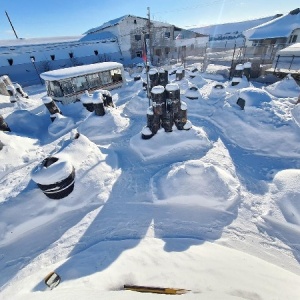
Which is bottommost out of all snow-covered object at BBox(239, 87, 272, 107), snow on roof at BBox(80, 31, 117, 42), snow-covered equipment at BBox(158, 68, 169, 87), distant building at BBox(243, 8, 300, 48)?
snow-covered object at BBox(239, 87, 272, 107)

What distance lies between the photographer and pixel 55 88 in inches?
586

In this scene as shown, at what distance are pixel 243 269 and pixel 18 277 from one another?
4.98m

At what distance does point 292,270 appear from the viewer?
4.15m

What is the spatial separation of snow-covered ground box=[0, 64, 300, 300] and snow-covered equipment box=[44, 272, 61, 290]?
0.09 meters

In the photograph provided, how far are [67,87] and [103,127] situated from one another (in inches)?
265

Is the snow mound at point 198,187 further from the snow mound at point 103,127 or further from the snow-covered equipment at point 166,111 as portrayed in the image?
the snow mound at point 103,127

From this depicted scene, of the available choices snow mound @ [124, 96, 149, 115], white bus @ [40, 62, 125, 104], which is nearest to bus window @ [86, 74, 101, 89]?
white bus @ [40, 62, 125, 104]

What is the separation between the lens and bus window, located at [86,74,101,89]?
53.2ft

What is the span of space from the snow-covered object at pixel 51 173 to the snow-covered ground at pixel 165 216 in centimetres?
52

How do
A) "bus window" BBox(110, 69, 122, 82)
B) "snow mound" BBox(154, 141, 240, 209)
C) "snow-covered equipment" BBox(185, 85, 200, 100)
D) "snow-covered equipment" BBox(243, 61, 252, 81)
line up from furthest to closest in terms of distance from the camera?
"bus window" BBox(110, 69, 122, 82) < "snow-covered equipment" BBox(243, 61, 252, 81) < "snow-covered equipment" BBox(185, 85, 200, 100) < "snow mound" BBox(154, 141, 240, 209)

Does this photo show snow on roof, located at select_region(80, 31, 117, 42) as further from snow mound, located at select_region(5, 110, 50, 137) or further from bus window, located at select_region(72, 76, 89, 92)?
snow mound, located at select_region(5, 110, 50, 137)

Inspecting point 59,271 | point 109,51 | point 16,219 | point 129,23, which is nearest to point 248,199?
point 59,271

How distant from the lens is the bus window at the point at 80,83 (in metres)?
15.4

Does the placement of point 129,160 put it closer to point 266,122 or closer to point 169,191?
point 169,191
